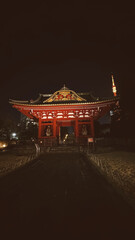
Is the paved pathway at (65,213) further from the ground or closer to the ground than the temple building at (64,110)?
closer to the ground

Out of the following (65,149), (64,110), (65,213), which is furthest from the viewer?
(64,110)

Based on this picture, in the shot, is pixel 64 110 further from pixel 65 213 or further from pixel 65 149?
pixel 65 213

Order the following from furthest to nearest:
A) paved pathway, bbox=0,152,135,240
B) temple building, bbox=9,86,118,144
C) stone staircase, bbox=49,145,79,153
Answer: temple building, bbox=9,86,118,144 < stone staircase, bbox=49,145,79,153 < paved pathway, bbox=0,152,135,240

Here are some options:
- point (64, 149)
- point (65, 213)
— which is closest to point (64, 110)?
point (64, 149)

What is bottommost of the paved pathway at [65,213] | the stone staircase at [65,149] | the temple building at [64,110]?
the paved pathway at [65,213]

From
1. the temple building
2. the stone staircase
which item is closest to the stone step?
the stone staircase

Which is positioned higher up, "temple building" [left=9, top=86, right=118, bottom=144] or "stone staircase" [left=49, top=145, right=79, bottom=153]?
"temple building" [left=9, top=86, right=118, bottom=144]

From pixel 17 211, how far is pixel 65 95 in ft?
46.7

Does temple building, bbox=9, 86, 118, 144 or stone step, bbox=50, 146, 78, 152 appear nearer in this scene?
stone step, bbox=50, 146, 78, 152

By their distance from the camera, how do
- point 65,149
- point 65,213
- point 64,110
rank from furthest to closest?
point 64,110 < point 65,149 < point 65,213

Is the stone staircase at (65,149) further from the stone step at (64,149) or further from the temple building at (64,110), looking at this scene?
the temple building at (64,110)

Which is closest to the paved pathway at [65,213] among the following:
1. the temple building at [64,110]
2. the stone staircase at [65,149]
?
the stone staircase at [65,149]

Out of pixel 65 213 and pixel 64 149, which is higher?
pixel 64 149

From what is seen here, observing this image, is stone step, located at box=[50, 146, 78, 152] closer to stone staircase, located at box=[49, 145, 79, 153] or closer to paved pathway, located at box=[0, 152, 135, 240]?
stone staircase, located at box=[49, 145, 79, 153]
